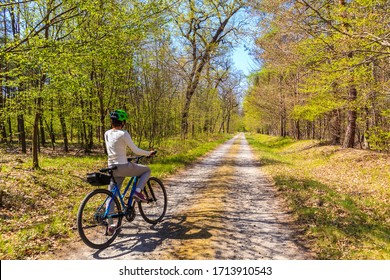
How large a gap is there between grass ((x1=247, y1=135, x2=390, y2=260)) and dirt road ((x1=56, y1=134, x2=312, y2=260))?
0.48 m

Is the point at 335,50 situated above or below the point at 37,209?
above

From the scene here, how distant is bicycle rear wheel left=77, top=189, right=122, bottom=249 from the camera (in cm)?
493

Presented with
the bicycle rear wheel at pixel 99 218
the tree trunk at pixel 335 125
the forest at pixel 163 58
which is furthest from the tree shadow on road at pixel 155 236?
the tree trunk at pixel 335 125

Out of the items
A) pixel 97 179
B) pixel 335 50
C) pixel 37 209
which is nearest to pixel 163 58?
pixel 335 50

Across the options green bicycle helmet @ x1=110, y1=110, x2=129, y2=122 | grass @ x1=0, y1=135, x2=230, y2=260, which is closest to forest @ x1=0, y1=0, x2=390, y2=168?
grass @ x1=0, y1=135, x2=230, y2=260

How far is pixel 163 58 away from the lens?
16688 mm

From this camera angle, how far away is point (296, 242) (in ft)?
17.6

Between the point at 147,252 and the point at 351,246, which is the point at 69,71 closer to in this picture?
the point at 147,252

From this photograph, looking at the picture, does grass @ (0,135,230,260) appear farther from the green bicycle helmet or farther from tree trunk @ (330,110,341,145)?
tree trunk @ (330,110,341,145)

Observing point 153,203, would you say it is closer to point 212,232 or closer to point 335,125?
point 212,232

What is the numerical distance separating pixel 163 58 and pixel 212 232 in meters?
13.1

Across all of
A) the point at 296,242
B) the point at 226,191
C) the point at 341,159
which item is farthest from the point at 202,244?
the point at 341,159

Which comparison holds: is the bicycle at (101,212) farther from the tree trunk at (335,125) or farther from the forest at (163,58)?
the tree trunk at (335,125)

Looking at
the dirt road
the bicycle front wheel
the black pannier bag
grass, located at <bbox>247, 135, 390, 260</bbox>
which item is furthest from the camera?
the bicycle front wheel
